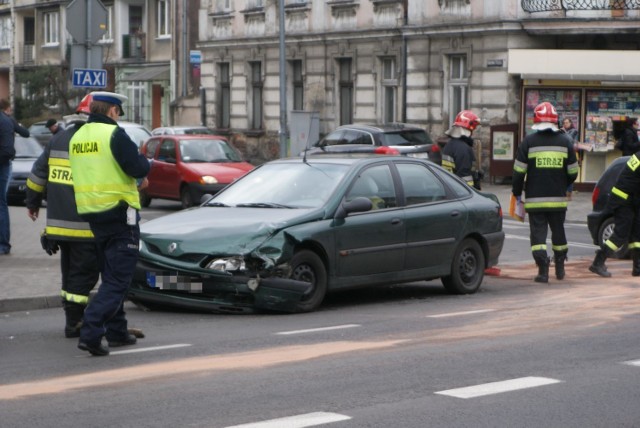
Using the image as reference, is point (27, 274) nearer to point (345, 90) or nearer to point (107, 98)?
point (107, 98)

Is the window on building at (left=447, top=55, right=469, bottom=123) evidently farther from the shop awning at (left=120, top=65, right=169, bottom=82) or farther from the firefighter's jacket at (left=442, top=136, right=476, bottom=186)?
the shop awning at (left=120, top=65, right=169, bottom=82)

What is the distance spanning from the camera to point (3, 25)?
7094cm

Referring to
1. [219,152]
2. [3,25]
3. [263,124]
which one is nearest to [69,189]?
[219,152]

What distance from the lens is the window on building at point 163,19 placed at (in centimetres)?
5522

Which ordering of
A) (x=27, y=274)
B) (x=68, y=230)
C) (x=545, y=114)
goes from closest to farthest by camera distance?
1. (x=68, y=230)
2. (x=27, y=274)
3. (x=545, y=114)

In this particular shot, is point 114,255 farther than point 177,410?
Yes

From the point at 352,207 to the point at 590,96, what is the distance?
71.3ft

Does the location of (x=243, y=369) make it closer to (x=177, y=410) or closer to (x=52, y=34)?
(x=177, y=410)

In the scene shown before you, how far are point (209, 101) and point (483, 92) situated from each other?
15549 millimetres

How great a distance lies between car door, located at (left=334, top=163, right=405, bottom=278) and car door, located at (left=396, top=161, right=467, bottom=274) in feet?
0.50

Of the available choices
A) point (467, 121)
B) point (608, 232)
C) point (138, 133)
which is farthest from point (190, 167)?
point (467, 121)

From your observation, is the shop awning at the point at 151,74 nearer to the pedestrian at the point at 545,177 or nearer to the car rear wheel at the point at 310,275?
the pedestrian at the point at 545,177

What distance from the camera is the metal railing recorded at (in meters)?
32.2

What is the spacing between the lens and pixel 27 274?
1348 cm
